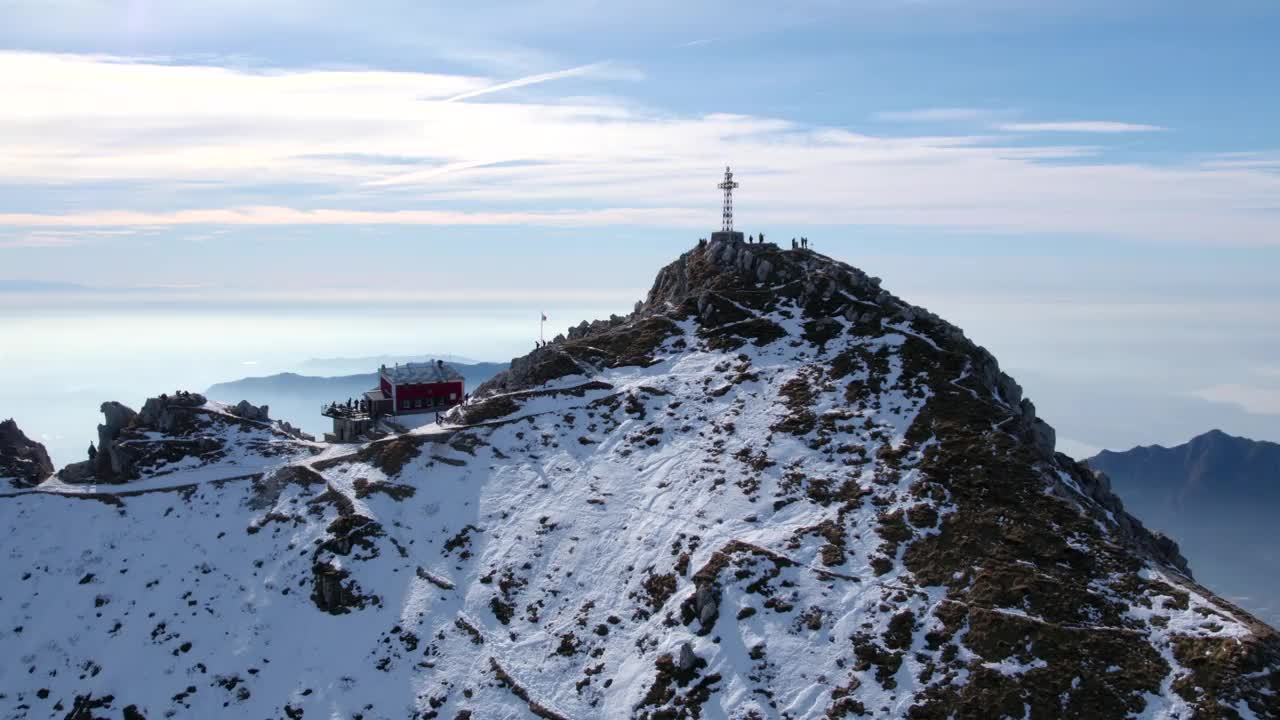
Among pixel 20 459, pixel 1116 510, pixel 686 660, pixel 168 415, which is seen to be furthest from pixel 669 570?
pixel 20 459

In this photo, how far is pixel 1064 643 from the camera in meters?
44.2

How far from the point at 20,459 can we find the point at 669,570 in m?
66.9

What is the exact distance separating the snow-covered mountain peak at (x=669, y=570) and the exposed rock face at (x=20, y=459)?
6.49m

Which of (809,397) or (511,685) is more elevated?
(809,397)

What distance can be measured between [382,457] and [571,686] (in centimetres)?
3480

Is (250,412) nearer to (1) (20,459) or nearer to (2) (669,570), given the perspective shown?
(1) (20,459)

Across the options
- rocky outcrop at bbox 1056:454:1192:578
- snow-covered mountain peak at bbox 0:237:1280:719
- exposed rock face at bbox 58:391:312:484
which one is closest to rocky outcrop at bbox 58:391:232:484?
exposed rock face at bbox 58:391:312:484

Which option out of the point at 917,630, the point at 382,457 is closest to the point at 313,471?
the point at 382,457

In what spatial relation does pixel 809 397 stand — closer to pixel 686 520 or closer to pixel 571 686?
pixel 686 520

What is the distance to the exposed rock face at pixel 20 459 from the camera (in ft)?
249

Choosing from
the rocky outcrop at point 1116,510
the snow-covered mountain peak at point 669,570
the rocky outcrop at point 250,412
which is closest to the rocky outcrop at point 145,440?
the rocky outcrop at point 250,412

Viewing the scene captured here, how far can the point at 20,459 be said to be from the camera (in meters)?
77.7

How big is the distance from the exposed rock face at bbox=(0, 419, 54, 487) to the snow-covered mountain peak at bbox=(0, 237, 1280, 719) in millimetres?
6486

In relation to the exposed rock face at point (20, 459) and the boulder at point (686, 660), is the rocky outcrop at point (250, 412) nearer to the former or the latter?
the exposed rock face at point (20, 459)
